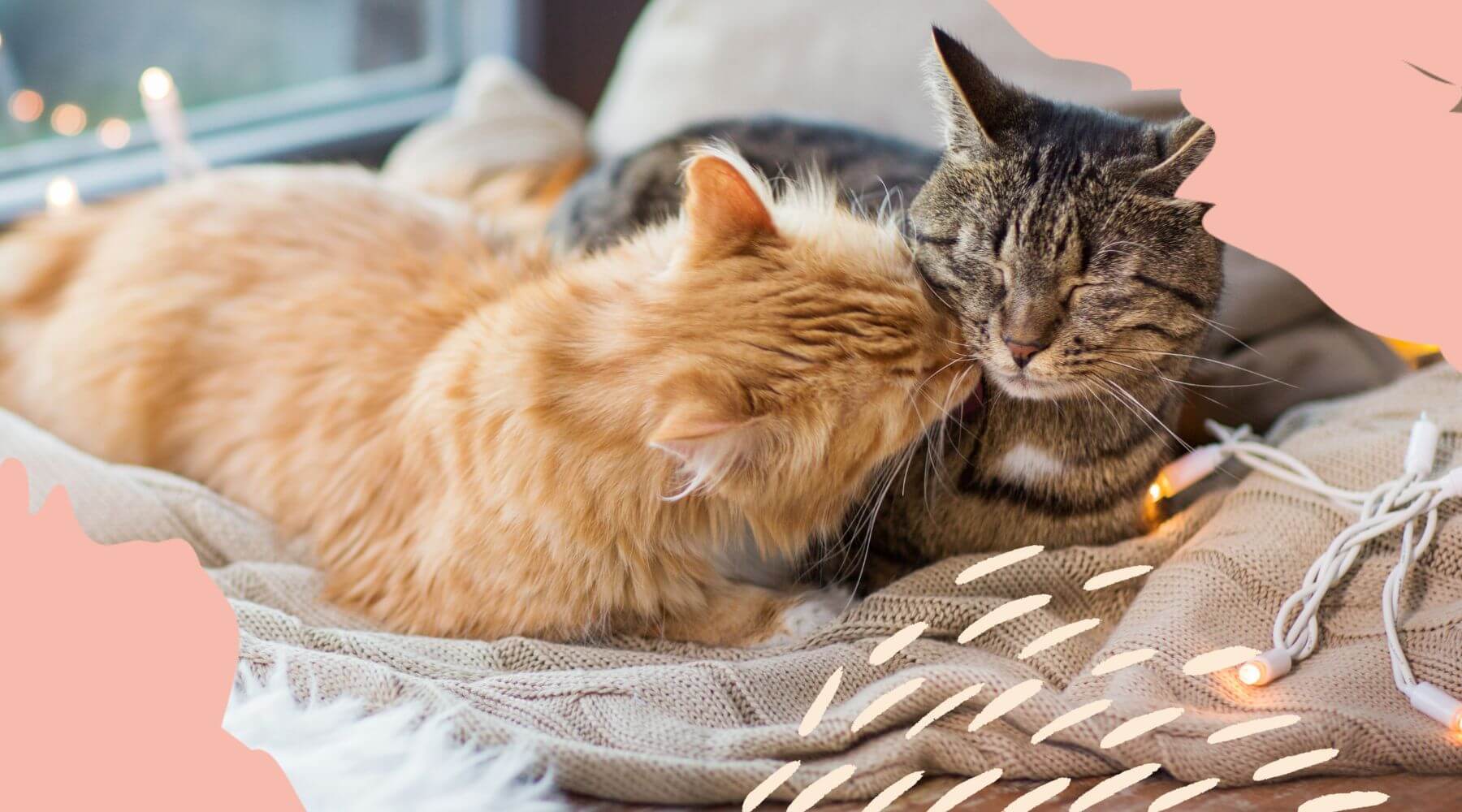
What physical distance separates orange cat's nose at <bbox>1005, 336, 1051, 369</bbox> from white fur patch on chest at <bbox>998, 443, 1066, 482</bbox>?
184 mm

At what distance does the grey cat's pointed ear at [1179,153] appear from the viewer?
1.12 meters

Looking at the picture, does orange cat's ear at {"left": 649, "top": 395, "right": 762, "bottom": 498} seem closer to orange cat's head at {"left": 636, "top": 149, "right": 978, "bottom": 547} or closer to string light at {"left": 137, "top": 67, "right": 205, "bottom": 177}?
orange cat's head at {"left": 636, "top": 149, "right": 978, "bottom": 547}

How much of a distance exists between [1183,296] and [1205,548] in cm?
29

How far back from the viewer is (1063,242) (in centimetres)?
121

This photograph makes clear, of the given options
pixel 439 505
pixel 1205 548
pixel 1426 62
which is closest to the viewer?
pixel 1426 62

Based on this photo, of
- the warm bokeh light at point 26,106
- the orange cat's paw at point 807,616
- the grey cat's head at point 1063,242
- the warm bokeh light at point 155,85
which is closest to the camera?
the grey cat's head at point 1063,242

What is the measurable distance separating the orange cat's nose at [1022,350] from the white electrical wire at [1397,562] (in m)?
0.37

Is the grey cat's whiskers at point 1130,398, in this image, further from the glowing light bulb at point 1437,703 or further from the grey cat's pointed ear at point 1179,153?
the glowing light bulb at point 1437,703

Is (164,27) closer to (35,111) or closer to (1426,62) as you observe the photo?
(35,111)

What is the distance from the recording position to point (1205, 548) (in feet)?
4.20

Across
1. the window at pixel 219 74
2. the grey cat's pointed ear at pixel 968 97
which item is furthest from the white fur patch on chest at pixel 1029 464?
the window at pixel 219 74

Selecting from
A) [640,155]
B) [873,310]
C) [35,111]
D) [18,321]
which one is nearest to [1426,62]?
[873,310]

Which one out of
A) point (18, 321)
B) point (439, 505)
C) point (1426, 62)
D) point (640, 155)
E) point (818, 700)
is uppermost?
point (1426, 62)

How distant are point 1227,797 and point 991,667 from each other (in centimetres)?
24
